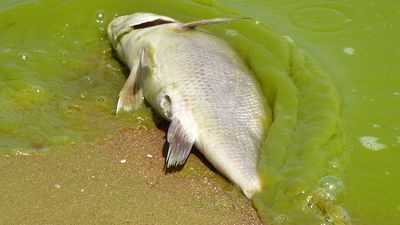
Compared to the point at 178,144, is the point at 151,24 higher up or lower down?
higher up

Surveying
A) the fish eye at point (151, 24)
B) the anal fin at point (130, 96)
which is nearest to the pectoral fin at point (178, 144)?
the anal fin at point (130, 96)

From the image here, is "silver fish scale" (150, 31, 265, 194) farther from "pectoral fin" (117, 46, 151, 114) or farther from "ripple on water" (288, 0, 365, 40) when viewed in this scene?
"ripple on water" (288, 0, 365, 40)

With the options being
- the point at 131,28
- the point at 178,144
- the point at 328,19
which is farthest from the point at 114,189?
the point at 328,19

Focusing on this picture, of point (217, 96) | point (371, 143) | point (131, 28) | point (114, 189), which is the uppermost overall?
point (217, 96)

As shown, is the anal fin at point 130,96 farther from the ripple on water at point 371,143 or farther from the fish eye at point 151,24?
the ripple on water at point 371,143

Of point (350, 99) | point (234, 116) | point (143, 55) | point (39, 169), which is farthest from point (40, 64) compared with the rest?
point (350, 99)

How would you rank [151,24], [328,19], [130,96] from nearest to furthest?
1. [130,96]
2. [151,24]
3. [328,19]

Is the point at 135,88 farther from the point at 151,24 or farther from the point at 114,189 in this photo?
the point at 114,189
